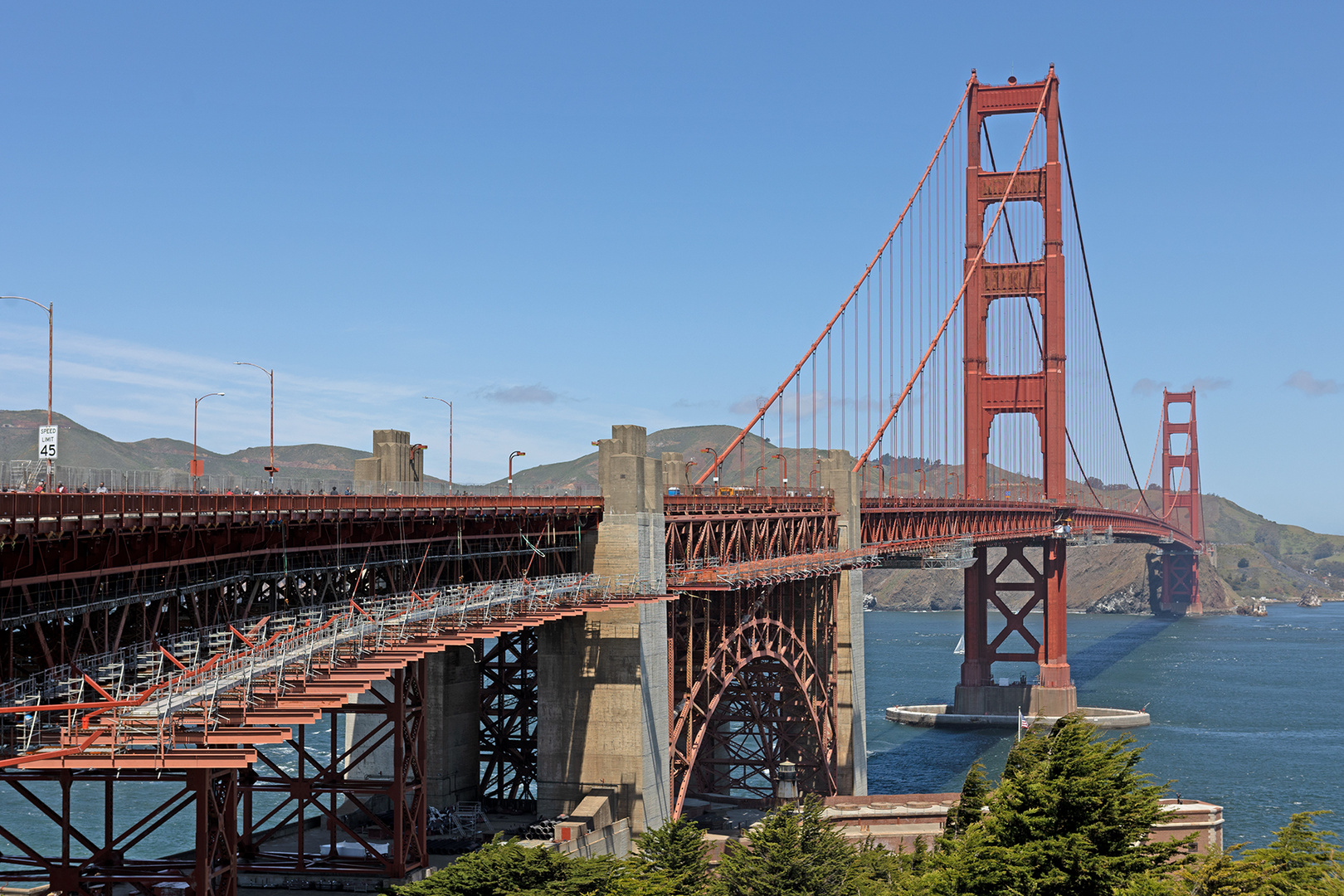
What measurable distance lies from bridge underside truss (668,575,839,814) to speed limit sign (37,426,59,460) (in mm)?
26911

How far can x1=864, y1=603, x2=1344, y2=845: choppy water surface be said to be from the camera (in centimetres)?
7600

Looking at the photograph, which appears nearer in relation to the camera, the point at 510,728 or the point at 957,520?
the point at 510,728

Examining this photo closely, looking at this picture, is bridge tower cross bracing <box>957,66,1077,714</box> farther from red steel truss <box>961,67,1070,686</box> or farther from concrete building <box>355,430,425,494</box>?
concrete building <box>355,430,425,494</box>

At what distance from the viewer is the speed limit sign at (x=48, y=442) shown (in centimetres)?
2328

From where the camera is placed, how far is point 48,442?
922 inches

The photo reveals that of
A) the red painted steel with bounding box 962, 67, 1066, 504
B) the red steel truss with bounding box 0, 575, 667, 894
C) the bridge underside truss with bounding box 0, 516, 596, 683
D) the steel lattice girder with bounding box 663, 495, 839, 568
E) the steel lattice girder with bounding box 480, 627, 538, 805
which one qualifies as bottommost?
the steel lattice girder with bounding box 480, 627, 538, 805

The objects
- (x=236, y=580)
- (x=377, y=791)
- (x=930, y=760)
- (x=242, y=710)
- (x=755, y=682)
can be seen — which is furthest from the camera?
(x=930, y=760)

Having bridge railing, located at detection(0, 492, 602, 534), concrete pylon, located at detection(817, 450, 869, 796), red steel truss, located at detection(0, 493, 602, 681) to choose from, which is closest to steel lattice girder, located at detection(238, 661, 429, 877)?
red steel truss, located at detection(0, 493, 602, 681)

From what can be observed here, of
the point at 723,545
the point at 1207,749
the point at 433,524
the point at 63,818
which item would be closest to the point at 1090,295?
the point at 1207,749

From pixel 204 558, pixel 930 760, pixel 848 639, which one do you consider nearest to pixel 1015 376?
pixel 930 760

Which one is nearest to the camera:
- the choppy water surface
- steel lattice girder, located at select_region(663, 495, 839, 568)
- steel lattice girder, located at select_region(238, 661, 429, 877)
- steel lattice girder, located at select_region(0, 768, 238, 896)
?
steel lattice girder, located at select_region(0, 768, 238, 896)

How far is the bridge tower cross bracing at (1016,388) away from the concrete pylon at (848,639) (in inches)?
1320

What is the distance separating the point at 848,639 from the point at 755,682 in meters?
7.05

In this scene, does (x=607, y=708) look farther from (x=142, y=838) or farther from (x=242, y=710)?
(x=242, y=710)
